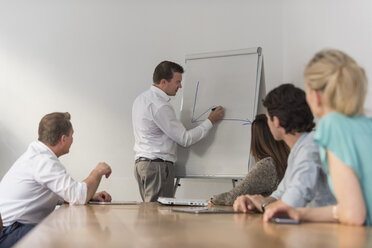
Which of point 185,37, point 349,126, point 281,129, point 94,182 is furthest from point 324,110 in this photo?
point 185,37

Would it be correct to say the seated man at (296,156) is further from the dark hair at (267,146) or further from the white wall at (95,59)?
the white wall at (95,59)

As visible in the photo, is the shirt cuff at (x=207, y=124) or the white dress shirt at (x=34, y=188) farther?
the shirt cuff at (x=207, y=124)

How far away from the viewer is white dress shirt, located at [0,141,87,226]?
2.49 meters

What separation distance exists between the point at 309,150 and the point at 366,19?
2.63 feet

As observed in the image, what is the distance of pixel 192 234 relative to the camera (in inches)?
45.8

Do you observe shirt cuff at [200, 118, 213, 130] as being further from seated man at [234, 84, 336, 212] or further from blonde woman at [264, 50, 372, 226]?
blonde woman at [264, 50, 372, 226]

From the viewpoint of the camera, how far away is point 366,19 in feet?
7.30

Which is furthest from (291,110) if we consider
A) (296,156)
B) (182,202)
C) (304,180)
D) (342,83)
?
(182,202)

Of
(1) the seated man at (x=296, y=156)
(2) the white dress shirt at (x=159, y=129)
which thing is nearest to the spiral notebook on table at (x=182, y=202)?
(1) the seated man at (x=296, y=156)

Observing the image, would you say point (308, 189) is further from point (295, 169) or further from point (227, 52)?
point (227, 52)

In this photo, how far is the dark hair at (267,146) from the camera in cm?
252

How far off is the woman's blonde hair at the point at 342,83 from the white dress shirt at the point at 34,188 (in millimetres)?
1509

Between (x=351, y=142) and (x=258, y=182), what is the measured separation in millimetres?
1204

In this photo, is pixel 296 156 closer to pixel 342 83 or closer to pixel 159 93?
pixel 342 83
